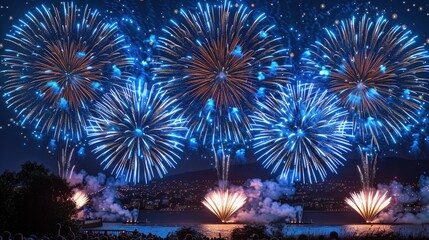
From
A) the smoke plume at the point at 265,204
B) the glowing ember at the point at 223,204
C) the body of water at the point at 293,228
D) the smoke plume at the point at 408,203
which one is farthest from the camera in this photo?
the smoke plume at the point at 408,203

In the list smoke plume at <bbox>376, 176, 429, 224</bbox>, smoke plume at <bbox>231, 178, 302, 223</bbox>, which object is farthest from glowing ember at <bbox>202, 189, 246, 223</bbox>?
smoke plume at <bbox>376, 176, 429, 224</bbox>

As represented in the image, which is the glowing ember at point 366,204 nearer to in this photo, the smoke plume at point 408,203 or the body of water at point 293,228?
the body of water at point 293,228

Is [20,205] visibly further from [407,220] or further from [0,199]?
[407,220]

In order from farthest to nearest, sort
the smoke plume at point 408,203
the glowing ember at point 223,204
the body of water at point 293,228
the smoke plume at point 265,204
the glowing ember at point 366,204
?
the smoke plume at point 408,203 → the smoke plume at point 265,204 → the glowing ember at point 223,204 → the glowing ember at point 366,204 → the body of water at point 293,228

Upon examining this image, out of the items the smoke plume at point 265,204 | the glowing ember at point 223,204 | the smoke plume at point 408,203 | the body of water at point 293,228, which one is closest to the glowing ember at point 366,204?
the body of water at point 293,228

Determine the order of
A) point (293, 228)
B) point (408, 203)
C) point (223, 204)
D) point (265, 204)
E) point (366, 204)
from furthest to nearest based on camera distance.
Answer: point (408, 203) → point (265, 204) → point (293, 228) → point (223, 204) → point (366, 204)

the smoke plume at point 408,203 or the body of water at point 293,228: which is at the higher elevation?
the smoke plume at point 408,203

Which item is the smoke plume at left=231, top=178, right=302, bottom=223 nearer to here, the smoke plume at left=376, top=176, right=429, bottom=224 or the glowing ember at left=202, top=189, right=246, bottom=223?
the smoke plume at left=376, top=176, right=429, bottom=224

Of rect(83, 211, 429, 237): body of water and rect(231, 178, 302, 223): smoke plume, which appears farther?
rect(231, 178, 302, 223): smoke plume

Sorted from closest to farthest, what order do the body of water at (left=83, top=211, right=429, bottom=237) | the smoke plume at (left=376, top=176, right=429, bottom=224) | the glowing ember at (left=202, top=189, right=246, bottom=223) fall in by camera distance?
the body of water at (left=83, top=211, right=429, bottom=237) < the glowing ember at (left=202, top=189, right=246, bottom=223) < the smoke plume at (left=376, top=176, right=429, bottom=224)

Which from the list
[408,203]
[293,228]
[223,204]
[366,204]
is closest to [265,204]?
[293,228]

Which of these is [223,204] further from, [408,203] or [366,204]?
[408,203]

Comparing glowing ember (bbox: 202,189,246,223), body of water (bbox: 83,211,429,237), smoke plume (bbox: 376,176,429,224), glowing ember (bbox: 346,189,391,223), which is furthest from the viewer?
smoke plume (bbox: 376,176,429,224)

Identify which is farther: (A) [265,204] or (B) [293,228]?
(A) [265,204]
